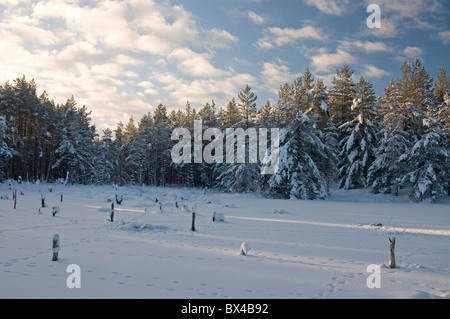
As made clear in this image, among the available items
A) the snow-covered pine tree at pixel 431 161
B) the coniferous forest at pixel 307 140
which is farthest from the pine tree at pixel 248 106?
the snow-covered pine tree at pixel 431 161

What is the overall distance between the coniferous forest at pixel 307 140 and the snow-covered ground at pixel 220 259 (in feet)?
50.0

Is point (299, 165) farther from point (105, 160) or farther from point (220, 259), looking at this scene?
point (105, 160)

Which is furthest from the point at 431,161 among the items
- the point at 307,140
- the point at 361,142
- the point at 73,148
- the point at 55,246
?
the point at 73,148

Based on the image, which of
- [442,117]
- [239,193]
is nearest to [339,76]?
[442,117]

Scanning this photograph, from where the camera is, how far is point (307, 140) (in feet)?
104

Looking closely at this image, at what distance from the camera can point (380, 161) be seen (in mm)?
31297

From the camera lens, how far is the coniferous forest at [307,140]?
30689 millimetres

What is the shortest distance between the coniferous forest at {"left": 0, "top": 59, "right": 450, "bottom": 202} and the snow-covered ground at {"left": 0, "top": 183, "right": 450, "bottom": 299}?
15234 millimetres

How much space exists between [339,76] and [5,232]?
44.3 meters

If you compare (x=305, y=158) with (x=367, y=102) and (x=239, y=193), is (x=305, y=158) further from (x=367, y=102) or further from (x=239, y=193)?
(x=367, y=102)

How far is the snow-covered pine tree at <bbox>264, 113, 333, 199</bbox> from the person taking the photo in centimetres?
3095

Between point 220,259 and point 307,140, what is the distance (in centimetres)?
2512

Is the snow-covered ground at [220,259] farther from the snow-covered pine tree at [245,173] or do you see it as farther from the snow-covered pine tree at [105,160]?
the snow-covered pine tree at [105,160]

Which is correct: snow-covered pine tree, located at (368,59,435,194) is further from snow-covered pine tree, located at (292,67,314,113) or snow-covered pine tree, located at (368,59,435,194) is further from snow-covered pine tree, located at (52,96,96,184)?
snow-covered pine tree, located at (52,96,96,184)
